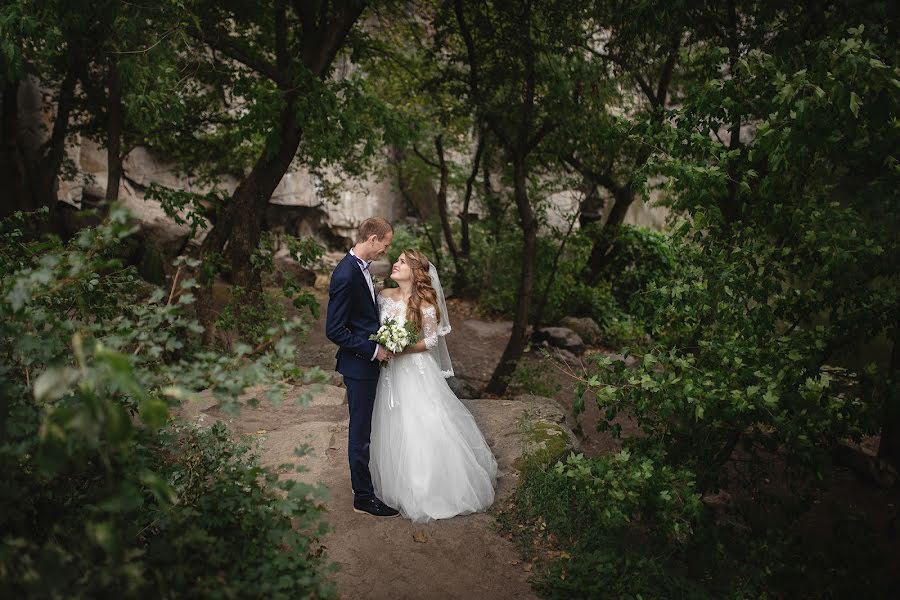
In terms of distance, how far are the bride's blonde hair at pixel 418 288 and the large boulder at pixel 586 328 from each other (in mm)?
8943

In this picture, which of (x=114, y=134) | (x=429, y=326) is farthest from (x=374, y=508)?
(x=114, y=134)

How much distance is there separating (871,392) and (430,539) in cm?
299

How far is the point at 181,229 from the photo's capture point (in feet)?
55.0

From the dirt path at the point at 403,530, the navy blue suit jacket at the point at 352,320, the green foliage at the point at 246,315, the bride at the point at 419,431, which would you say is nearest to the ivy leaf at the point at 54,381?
the dirt path at the point at 403,530

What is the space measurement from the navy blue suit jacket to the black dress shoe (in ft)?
3.04

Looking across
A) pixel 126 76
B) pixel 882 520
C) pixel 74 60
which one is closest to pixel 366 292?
pixel 126 76

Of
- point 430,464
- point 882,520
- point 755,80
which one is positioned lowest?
point 882,520

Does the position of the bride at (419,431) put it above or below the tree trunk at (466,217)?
below

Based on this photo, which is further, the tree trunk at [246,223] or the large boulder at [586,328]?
the large boulder at [586,328]

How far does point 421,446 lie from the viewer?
16.1 ft

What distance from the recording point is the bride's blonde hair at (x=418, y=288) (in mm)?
4918

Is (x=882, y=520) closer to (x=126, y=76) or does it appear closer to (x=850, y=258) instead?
(x=850, y=258)

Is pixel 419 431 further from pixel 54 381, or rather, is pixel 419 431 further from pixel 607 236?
pixel 607 236

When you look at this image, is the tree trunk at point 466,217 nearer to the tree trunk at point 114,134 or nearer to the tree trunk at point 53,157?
the tree trunk at point 114,134
